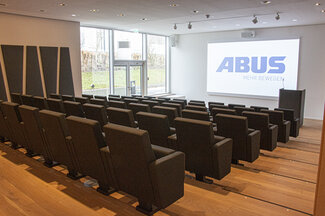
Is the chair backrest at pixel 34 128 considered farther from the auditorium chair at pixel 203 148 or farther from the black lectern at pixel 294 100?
the black lectern at pixel 294 100

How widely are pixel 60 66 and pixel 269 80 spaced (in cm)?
811

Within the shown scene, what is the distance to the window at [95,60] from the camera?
405 inches

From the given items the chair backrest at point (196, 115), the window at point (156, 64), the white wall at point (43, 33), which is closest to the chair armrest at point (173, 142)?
the chair backrest at point (196, 115)

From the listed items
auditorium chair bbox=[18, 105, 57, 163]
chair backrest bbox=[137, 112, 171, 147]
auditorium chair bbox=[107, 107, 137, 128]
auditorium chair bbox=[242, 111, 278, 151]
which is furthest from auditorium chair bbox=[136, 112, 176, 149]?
auditorium chair bbox=[242, 111, 278, 151]

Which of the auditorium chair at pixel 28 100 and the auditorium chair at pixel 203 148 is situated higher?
the auditorium chair at pixel 28 100

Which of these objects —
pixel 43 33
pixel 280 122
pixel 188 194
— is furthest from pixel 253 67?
pixel 188 194

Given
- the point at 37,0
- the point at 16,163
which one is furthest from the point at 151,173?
the point at 37,0

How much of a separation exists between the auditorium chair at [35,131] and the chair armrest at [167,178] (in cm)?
222

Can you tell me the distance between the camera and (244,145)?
13.6 feet

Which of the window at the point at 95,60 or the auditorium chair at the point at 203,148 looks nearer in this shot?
the auditorium chair at the point at 203,148

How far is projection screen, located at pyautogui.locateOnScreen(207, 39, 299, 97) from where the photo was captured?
10.4 m

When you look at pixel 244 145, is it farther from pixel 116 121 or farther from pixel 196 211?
pixel 116 121

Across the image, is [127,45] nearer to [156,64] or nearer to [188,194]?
[156,64]

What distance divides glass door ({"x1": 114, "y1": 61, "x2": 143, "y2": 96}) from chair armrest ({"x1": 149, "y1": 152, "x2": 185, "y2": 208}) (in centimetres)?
913
